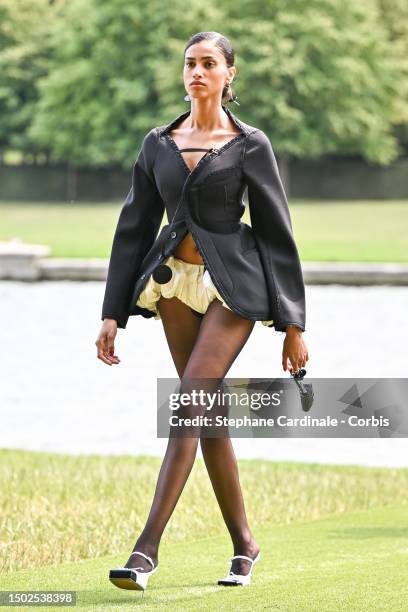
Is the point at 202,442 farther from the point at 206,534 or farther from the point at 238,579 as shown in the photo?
the point at 206,534

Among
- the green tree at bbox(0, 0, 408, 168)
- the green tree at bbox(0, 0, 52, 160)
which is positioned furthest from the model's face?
the green tree at bbox(0, 0, 52, 160)

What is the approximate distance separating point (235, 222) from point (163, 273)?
0.25 m

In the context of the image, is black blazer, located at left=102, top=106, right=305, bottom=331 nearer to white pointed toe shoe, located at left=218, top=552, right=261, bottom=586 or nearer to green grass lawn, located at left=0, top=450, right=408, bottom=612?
white pointed toe shoe, located at left=218, top=552, right=261, bottom=586

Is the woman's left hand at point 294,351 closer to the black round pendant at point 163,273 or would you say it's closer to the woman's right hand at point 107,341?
the black round pendant at point 163,273

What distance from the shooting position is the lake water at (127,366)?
967cm

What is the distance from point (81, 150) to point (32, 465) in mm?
51265

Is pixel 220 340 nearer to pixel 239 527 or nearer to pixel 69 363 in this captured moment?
pixel 239 527

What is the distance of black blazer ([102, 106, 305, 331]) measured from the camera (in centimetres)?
416

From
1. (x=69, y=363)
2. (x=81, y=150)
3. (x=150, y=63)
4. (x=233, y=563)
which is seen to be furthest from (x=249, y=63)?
(x=233, y=563)

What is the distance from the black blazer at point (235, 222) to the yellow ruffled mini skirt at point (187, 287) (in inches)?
1.2

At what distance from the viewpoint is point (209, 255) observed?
4.16 m

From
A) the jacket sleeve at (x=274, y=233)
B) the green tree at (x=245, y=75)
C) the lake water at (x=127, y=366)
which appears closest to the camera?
the jacket sleeve at (x=274, y=233)

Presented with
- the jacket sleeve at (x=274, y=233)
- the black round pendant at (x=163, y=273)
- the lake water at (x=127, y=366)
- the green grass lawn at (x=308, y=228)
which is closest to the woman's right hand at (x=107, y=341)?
the black round pendant at (x=163, y=273)

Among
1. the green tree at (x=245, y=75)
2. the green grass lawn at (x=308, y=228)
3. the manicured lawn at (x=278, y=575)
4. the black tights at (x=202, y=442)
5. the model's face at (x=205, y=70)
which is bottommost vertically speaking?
the manicured lawn at (x=278, y=575)
